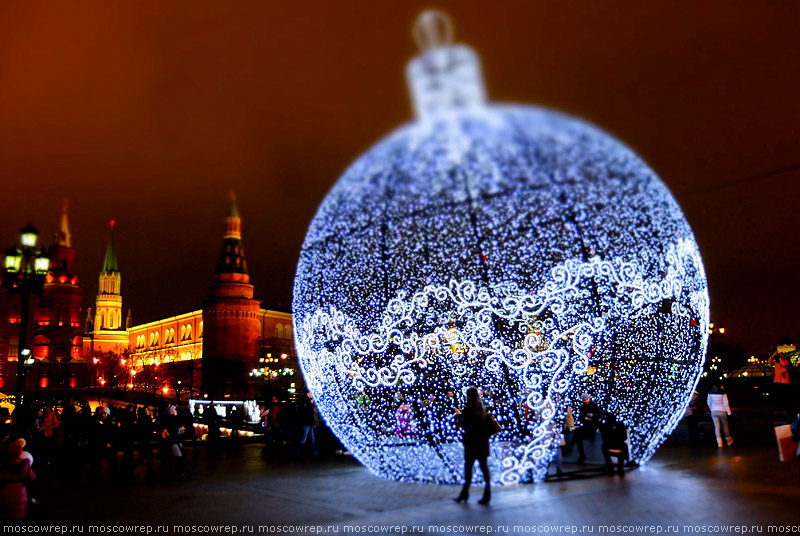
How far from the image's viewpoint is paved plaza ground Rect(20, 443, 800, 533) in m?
6.60

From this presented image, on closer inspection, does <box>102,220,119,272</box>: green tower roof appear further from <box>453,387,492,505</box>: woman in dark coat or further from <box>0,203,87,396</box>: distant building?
<box>453,387,492,505</box>: woman in dark coat

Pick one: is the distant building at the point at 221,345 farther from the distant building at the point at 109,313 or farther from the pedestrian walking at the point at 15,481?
the pedestrian walking at the point at 15,481

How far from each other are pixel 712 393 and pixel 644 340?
5.24 meters

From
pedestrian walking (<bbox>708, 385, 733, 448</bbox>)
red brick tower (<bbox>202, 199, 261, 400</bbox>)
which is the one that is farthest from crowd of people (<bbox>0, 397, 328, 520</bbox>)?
red brick tower (<bbox>202, 199, 261, 400</bbox>)

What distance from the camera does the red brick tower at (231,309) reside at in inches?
3105

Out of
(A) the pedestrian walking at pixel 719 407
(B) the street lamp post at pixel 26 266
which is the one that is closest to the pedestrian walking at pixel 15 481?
(B) the street lamp post at pixel 26 266

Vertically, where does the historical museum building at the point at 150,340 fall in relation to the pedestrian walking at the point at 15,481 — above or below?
above

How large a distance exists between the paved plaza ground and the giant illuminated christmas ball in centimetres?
91

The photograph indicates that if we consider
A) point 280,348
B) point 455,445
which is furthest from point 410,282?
point 280,348

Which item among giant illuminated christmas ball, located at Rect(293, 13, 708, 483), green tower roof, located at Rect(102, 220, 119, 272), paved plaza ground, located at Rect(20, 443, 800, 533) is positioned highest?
green tower roof, located at Rect(102, 220, 119, 272)

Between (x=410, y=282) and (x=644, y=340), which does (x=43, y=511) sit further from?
(x=644, y=340)

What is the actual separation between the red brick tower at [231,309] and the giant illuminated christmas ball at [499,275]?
226ft

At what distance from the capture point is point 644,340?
8.58m

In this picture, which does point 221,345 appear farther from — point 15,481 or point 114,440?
point 15,481
